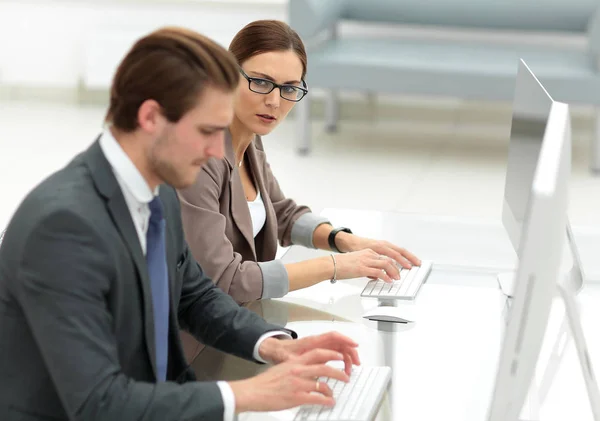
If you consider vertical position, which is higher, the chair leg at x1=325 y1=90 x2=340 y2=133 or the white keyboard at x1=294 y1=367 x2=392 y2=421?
the white keyboard at x1=294 y1=367 x2=392 y2=421

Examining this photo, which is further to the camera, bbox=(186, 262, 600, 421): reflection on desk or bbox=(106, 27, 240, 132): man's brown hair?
bbox=(186, 262, 600, 421): reflection on desk

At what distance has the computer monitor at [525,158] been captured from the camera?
2.31 meters

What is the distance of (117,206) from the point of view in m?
1.68

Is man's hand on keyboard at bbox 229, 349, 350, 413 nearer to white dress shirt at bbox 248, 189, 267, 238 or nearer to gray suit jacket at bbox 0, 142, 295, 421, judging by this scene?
gray suit jacket at bbox 0, 142, 295, 421

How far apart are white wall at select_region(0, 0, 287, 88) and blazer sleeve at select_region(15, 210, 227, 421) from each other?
5.81 meters

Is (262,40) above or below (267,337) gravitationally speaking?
above

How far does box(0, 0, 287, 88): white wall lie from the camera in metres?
7.41

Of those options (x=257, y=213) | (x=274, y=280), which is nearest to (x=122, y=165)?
(x=274, y=280)

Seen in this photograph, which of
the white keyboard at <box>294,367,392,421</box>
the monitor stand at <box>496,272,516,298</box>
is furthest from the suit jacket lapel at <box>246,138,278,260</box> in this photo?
the white keyboard at <box>294,367,392,421</box>

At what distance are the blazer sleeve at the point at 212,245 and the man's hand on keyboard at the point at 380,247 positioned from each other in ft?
1.31

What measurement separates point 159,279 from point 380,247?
1.00 metres

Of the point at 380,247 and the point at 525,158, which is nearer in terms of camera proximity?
the point at 525,158

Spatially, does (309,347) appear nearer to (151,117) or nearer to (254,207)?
(151,117)

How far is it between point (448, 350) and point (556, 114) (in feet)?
2.17
